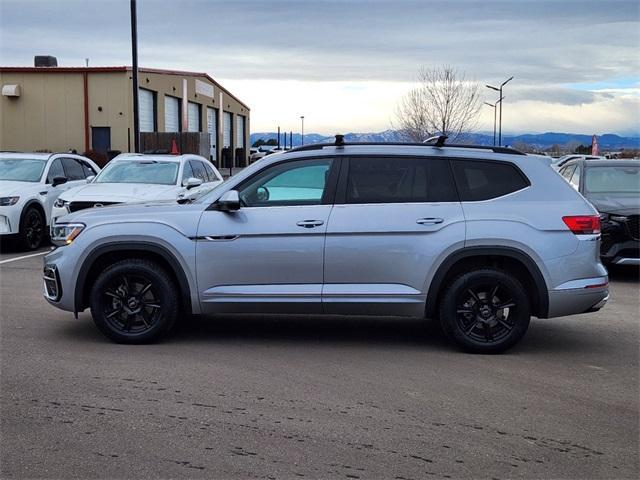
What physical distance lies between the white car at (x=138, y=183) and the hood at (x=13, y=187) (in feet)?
3.46

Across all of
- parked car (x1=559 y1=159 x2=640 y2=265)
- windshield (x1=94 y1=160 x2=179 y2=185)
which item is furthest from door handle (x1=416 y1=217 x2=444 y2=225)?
windshield (x1=94 y1=160 x2=179 y2=185)

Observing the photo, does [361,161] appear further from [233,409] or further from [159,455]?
[159,455]

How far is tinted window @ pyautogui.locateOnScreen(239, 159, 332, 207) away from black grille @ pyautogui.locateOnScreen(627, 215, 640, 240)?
5.81 m

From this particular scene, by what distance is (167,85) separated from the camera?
40656mm

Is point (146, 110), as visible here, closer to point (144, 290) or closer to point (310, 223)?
point (144, 290)

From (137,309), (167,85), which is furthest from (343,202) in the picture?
(167,85)

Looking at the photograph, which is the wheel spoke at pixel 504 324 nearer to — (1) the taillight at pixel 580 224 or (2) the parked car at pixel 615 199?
(1) the taillight at pixel 580 224

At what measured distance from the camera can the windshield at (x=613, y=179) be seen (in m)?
12.1

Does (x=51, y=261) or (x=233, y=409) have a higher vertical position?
(x=51, y=261)

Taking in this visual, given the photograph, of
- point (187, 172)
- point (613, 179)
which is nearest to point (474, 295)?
point (613, 179)

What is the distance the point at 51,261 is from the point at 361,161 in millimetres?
3003

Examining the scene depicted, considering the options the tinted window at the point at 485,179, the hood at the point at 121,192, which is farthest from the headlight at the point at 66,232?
the hood at the point at 121,192

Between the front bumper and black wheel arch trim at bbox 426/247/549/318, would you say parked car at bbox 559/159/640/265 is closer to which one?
black wheel arch trim at bbox 426/247/549/318

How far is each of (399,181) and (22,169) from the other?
10.0 meters
